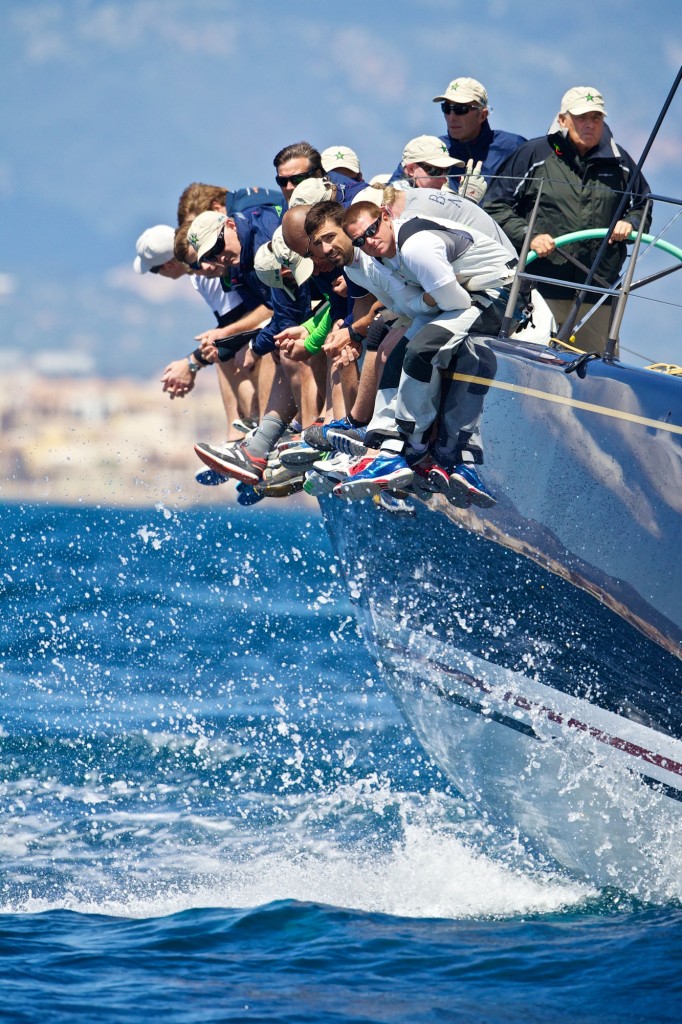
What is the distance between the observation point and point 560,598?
659 centimetres

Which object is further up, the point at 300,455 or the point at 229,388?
the point at 229,388

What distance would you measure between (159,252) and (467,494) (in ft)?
9.43

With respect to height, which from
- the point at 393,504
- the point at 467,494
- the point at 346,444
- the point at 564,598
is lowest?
the point at 564,598

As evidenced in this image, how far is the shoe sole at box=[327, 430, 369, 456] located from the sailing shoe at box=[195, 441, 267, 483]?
103cm

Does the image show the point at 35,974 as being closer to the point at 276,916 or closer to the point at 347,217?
the point at 276,916

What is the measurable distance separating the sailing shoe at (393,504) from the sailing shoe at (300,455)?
1.44 ft

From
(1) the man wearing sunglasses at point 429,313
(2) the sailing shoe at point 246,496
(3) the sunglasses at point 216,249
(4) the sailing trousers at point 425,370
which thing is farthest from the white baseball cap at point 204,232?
(4) the sailing trousers at point 425,370

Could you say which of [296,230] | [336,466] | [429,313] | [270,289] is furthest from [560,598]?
[270,289]

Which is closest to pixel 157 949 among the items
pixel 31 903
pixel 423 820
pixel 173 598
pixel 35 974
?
pixel 35 974

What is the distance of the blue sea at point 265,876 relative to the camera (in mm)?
6133

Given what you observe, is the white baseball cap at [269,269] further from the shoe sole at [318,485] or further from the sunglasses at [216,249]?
the shoe sole at [318,485]

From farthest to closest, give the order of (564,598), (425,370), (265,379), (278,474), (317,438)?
(265,379)
(278,474)
(317,438)
(564,598)
(425,370)

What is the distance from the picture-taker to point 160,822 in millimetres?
9328

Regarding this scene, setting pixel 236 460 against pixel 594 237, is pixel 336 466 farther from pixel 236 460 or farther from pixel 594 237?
pixel 594 237
